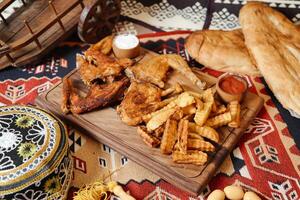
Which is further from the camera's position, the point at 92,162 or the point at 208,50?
the point at 208,50

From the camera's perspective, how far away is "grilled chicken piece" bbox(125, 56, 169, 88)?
184 cm

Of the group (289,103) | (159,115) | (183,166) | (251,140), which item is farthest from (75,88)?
(289,103)

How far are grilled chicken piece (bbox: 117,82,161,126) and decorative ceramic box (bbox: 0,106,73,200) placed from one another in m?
0.32

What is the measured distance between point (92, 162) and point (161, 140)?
1.22 ft

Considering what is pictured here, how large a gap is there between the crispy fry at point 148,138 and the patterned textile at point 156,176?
0.16m

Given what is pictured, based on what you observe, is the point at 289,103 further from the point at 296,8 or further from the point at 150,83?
the point at 296,8

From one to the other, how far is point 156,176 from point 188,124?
287mm

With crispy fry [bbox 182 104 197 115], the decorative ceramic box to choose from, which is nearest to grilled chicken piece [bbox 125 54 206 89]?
crispy fry [bbox 182 104 197 115]

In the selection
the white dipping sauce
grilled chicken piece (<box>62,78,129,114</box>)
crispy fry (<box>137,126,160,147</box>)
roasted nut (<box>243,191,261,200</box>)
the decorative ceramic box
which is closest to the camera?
the decorative ceramic box

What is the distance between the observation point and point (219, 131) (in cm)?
169

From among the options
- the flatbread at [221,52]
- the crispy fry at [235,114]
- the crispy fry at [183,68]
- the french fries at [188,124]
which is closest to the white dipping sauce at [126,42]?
the crispy fry at [183,68]

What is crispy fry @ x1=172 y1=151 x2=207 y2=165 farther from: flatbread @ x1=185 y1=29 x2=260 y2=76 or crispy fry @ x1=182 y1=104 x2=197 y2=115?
flatbread @ x1=185 y1=29 x2=260 y2=76

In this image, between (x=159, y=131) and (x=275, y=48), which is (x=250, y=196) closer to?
(x=159, y=131)

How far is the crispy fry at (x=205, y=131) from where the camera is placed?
1.61 m
